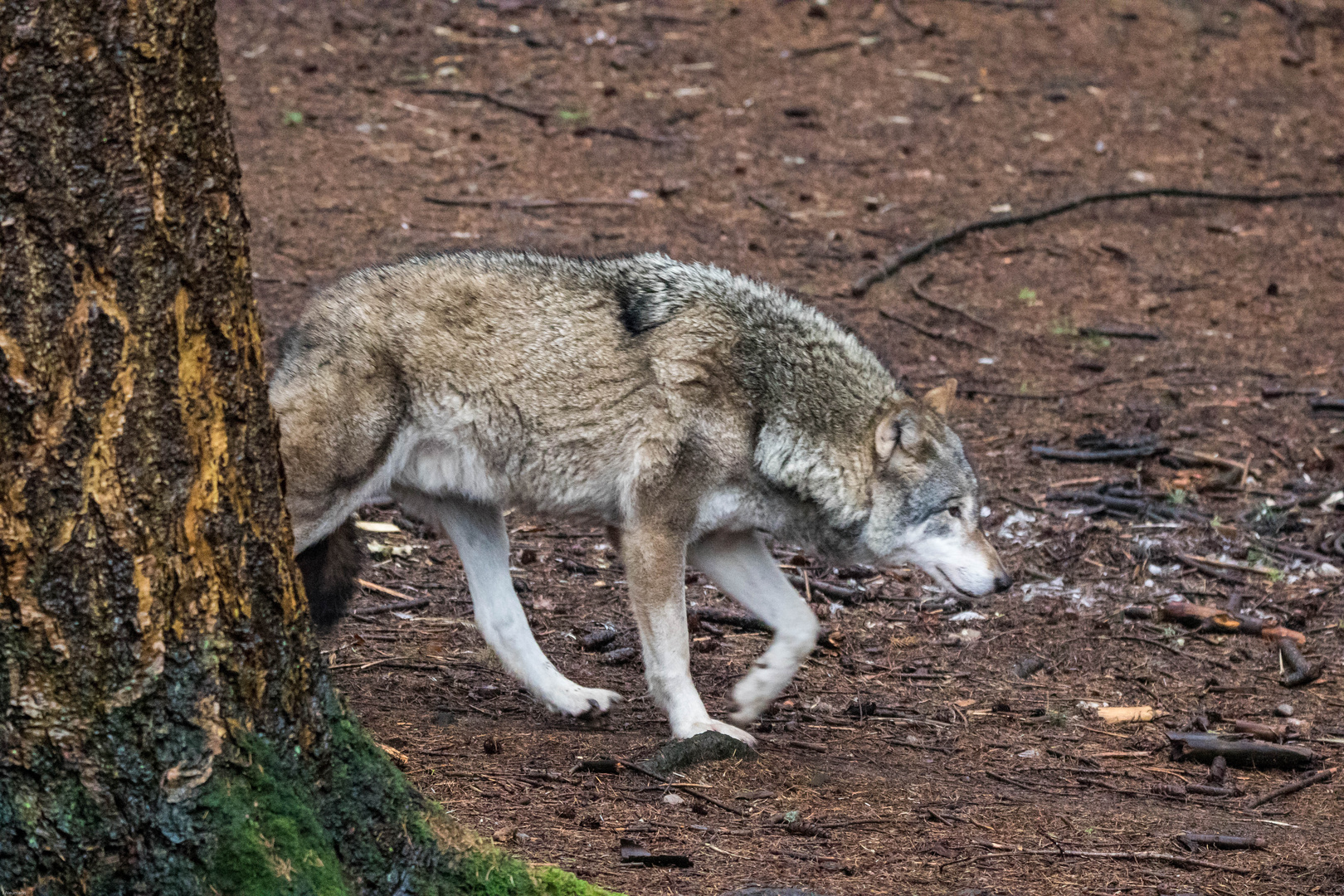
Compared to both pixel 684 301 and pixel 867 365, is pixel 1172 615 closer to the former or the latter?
pixel 867 365

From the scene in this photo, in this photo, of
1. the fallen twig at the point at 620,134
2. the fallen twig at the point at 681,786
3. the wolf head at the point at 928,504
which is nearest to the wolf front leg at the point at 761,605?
the wolf head at the point at 928,504

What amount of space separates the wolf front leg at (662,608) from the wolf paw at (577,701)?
35 centimetres

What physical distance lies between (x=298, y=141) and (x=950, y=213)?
19.8ft

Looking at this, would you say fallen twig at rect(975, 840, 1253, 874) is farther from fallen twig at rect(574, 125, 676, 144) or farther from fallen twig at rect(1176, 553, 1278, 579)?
fallen twig at rect(574, 125, 676, 144)

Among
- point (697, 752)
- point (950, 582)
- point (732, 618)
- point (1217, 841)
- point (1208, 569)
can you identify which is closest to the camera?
point (1217, 841)

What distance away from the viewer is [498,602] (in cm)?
561

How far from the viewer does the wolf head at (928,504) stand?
566 cm

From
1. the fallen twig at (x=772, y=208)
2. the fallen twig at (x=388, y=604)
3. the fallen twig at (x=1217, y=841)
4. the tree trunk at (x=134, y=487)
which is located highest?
the tree trunk at (x=134, y=487)

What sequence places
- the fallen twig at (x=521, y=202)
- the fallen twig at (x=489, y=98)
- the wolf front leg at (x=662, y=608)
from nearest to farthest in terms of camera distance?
the wolf front leg at (x=662, y=608) < the fallen twig at (x=521, y=202) < the fallen twig at (x=489, y=98)

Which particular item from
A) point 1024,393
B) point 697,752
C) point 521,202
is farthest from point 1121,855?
point 521,202

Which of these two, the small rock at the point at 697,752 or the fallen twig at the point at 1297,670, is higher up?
the small rock at the point at 697,752

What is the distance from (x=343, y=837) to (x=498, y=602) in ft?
8.88

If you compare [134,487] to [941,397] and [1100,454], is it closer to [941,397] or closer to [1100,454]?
[941,397]

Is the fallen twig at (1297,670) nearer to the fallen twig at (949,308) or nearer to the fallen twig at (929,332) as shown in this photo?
the fallen twig at (929,332)
